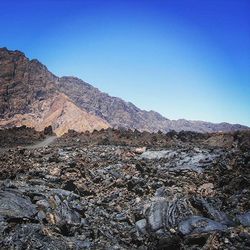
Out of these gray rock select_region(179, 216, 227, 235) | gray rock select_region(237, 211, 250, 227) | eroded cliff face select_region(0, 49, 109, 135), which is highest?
eroded cliff face select_region(0, 49, 109, 135)

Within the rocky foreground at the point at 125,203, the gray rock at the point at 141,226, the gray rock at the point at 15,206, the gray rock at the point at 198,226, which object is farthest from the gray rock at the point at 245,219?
the gray rock at the point at 15,206

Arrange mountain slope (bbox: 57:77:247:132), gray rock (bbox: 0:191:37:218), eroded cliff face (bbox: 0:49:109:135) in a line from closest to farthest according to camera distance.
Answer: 1. gray rock (bbox: 0:191:37:218)
2. eroded cliff face (bbox: 0:49:109:135)
3. mountain slope (bbox: 57:77:247:132)

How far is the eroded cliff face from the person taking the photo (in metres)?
93.4

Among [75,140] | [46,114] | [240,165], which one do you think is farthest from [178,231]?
[46,114]

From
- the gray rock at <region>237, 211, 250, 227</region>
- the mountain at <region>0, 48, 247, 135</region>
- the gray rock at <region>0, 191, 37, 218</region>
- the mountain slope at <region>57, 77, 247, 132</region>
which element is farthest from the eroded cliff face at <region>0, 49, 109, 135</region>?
the gray rock at <region>237, 211, 250, 227</region>

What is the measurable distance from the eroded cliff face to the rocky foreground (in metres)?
69.8

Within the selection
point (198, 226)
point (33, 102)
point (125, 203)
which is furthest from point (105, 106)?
point (198, 226)

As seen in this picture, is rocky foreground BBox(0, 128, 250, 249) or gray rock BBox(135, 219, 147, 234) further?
gray rock BBox(135, 219, 147, 234)

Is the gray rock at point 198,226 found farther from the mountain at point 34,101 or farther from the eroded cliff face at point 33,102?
the mountain at point 34,101

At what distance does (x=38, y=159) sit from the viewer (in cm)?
2252

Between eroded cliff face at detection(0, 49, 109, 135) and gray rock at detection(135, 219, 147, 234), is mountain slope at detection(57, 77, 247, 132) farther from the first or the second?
gray rock at detection(135, 219, 147, 234)

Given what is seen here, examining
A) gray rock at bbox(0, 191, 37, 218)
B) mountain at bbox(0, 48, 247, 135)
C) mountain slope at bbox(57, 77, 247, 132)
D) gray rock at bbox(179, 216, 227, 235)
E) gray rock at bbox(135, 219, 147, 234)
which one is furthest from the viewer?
mountain slope at bbox(57, 77, 247, 132)

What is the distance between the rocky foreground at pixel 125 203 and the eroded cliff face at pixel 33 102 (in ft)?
229

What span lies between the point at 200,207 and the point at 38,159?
13.2 meters
